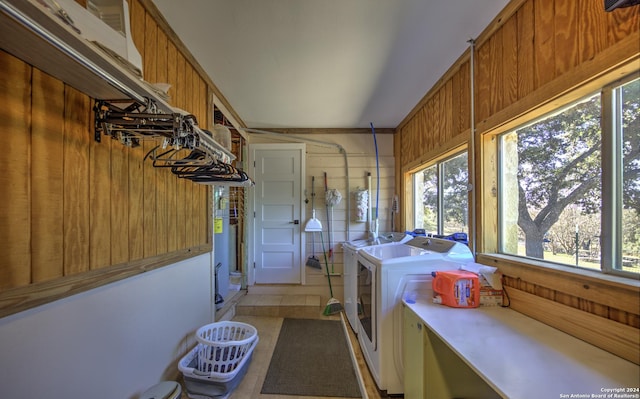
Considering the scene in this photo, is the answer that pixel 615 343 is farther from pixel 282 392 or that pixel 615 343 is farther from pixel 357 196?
pixel 357 196

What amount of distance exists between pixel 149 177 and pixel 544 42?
216 centimetres

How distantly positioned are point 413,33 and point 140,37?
161cm

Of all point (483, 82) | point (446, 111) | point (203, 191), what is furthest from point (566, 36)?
point (203, 191)

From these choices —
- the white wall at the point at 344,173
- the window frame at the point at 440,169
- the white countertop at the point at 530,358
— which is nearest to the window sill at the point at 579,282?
the white countertop at the point at 530,358

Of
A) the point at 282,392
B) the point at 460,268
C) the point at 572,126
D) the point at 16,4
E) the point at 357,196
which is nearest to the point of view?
the point at 16,4

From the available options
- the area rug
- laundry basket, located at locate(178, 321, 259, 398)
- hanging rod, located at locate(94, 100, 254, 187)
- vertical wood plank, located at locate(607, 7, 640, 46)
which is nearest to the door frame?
the area rug

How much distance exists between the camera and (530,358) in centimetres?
87

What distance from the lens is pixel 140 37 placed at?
129 cm

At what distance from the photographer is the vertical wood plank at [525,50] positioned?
4.00 ft

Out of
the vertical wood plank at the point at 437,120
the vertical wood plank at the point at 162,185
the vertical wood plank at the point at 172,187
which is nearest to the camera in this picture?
the vertical wood plank at the point at 162,185

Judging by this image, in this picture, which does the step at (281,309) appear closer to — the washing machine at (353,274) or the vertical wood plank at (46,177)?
the washing machine at (353,274)

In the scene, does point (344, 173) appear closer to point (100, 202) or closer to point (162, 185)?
point (162, 185)

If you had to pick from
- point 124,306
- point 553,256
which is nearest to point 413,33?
point 553,256

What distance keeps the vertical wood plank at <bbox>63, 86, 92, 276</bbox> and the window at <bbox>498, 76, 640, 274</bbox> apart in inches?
83.7
